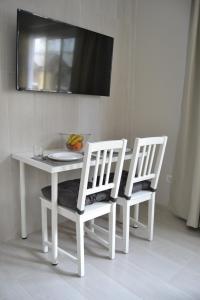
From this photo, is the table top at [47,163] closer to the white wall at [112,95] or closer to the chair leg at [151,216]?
the white wall at [112,95]

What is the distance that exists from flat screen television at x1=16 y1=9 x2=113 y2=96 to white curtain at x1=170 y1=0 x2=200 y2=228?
2.77 feet

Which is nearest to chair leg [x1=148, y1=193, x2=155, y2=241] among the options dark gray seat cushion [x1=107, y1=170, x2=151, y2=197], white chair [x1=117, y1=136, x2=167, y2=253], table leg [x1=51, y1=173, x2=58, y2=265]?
white chair [x1=117, y1=136, x2=167, y2=253]

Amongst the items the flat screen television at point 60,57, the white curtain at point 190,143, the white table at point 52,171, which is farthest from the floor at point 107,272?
the flat screen television at point 60,57

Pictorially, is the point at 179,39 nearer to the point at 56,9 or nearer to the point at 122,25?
the point at 122,25

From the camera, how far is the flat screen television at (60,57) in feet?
6.92

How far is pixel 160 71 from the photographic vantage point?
294cm

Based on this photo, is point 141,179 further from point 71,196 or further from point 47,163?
point 47,163

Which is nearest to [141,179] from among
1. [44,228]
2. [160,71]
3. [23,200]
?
[44,228]

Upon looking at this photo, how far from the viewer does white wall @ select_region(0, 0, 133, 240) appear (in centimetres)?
213

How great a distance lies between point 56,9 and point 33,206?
1828 millimetres

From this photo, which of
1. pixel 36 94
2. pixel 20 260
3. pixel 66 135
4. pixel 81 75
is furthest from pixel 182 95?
pixel 20 260

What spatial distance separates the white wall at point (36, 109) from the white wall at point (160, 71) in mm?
296

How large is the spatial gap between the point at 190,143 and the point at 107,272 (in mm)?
1453

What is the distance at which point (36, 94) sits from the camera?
2334 mm
